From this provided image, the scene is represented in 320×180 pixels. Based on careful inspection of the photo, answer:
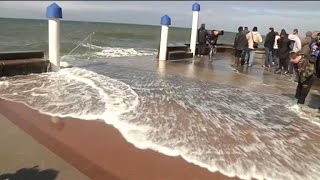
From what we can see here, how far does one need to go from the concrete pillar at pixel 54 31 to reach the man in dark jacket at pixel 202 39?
8557 mm

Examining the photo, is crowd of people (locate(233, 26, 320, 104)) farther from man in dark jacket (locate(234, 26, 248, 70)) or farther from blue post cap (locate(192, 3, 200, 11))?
blue post cap (locate(192, 3, 200, 11))

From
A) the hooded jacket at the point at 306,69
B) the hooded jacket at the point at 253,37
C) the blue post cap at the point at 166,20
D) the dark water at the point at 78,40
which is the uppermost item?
the blue post cap at the point at 166,20

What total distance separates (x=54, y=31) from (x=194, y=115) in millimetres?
4746

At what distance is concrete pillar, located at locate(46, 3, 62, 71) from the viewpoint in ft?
31.7

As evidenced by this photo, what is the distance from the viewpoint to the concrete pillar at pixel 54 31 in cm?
966

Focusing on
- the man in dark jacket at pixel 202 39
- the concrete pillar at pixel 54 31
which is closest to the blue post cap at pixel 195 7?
the man in dark jacket at pixel 202 39

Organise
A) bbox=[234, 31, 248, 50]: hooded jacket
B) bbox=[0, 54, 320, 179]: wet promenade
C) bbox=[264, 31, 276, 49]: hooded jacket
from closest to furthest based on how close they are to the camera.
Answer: bbox=[0, 54, 320, 179]: wet promenade
bbox=[234, 31, 248, 50]: hooded jacket
bbox=[264, 31, 276, 49]: hooded jacket

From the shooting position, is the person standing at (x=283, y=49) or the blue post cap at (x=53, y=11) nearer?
the blue post cap at (x=53, y=11)

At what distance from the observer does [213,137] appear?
587 centimetres

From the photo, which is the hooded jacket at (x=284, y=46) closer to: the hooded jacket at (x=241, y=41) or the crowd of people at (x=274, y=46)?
the crowd of people at (x=274, y=46)

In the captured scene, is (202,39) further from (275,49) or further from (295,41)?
(295,41)

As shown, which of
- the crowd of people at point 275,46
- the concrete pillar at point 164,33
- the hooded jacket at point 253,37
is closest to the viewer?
the crowd of people at point 275,46

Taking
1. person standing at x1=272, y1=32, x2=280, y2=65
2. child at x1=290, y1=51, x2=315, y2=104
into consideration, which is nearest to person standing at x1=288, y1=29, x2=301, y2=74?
person standing at x1=272, y1=32, x2=280, y2=65

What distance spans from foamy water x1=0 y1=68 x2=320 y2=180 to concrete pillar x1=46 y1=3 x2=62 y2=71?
361mm
